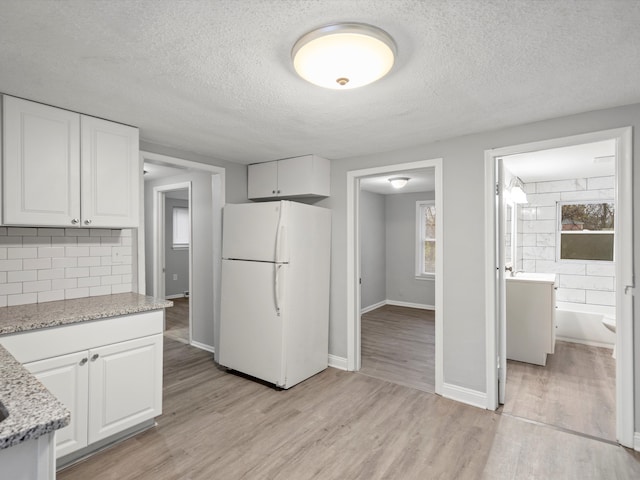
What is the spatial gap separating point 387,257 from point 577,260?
312 cm

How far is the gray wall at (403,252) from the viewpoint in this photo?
657cm

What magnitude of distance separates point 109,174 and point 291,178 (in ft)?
5.52

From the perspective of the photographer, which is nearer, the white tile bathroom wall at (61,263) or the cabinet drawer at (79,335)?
the cabinet drawer at (79,335)

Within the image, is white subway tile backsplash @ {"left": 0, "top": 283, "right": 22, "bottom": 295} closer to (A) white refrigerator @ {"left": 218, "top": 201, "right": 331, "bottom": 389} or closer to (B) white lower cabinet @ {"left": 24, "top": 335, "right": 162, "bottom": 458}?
(B) white lower cabinet @ {"left": 24, "top": 335, "right": 162, "bottom": 458}

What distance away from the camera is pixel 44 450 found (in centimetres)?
91

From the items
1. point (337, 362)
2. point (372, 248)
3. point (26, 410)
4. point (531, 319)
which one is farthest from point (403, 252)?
point (26, 410)

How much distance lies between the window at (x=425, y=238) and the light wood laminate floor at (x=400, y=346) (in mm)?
849

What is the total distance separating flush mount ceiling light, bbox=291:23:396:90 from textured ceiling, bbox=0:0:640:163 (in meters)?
0.04

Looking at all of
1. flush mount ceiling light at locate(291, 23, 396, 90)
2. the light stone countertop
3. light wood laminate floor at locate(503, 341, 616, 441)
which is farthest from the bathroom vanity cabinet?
the light stone countertop

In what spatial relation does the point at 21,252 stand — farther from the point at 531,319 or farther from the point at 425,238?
the point at 425,238

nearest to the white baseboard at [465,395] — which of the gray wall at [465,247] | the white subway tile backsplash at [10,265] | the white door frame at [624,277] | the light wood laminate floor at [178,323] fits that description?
the gray wall at [465,247]

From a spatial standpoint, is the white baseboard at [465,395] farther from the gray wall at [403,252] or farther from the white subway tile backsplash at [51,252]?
the gray wall at [403,252]

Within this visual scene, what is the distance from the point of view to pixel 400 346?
4332mm

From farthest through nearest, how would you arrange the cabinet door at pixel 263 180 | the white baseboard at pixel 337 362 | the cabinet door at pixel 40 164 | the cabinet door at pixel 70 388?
1. the cabinet door at pixel 263 180
2. the white baseboard at pixel 337 362
3. the cabinet door at pixel 40 164
4. the cabinet door at pixel 70 388
